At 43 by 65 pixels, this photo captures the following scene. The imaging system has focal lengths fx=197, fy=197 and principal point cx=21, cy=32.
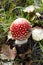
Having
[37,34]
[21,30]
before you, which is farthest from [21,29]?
[37,34]

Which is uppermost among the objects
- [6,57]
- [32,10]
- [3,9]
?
[32,10]

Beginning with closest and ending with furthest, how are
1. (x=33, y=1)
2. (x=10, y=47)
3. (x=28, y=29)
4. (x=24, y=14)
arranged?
(x=28, y=29) → (x=10, y=47) → (x=24, y=14) → (x=33, y=1)

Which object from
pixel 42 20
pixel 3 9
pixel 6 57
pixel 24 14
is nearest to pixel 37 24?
pixel 42 20

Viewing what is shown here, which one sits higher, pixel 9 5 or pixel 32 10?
pixel 32 10

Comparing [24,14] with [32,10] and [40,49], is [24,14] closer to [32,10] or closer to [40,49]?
[32,10]

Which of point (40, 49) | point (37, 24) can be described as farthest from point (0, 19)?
point (40, 49)

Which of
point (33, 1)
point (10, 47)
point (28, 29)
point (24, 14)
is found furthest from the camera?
point (33, 1)

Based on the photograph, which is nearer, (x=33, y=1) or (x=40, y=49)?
(x=40, y=49)

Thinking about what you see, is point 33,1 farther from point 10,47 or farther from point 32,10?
point 10,47

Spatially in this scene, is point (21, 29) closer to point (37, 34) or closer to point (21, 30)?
point (21, 30)
